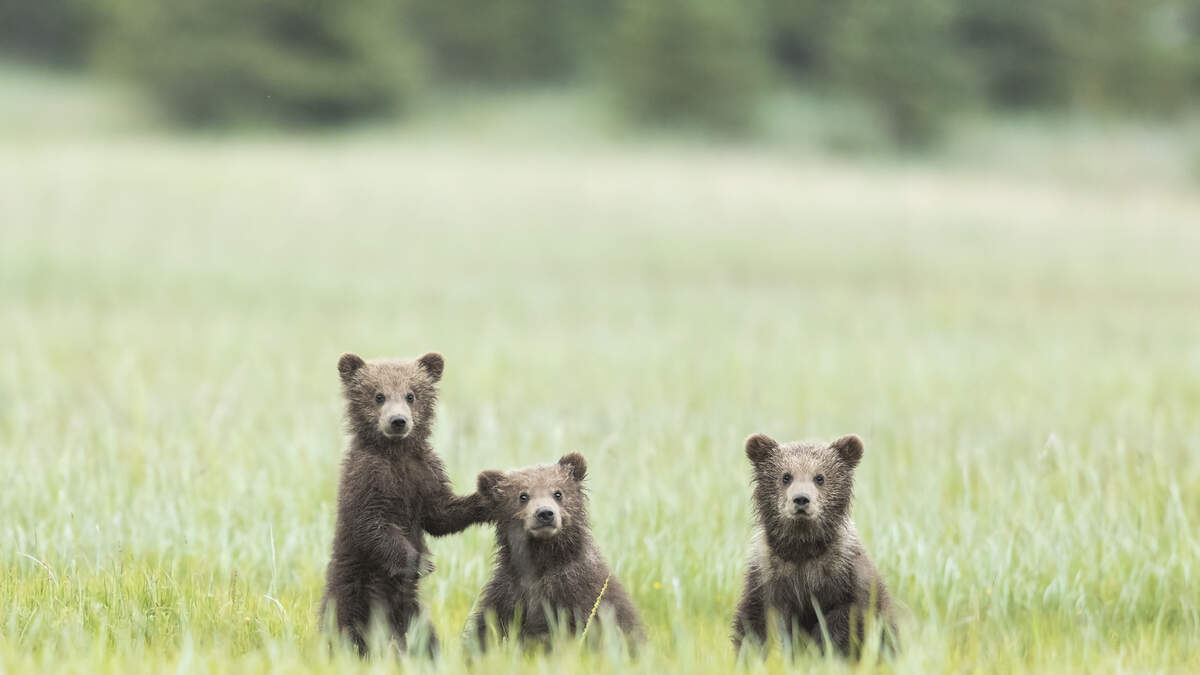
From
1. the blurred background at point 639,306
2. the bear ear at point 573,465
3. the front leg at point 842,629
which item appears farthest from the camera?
the blurred background at point 639,306

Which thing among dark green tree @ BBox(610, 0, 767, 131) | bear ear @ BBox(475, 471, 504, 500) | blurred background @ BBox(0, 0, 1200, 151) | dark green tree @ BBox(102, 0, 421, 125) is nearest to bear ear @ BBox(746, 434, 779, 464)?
bear ear @ BBox(475, 471, 504, 500)

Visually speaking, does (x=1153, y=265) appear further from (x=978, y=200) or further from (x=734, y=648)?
(x=734, y=648)

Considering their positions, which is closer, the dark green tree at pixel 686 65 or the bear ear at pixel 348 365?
the bear ear at pixel 348 365

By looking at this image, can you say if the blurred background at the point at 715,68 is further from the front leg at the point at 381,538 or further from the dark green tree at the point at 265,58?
the front leg at the point at 381,538

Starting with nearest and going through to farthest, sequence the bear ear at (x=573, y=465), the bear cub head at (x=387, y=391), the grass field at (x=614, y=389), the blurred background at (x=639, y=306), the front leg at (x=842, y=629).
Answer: the front leg at (x=842, y=629)
the bear cub head at (x=387, y=391)
the bear ear at (x=573, y=465)
the grass field at (x=614, y=389)
the blurred background at (x=639, y=306)

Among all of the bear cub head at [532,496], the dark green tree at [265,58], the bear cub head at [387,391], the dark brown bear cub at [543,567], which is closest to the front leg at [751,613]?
the dark brown bear cub at [543,567]

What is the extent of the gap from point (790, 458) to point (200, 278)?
14.3m

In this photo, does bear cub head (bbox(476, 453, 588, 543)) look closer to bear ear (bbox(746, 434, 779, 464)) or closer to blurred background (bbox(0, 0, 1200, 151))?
bear ear (bbox(746, 434, 779, 464))

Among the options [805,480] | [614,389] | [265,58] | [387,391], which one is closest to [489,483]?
[387,391]

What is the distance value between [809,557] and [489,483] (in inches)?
44.7

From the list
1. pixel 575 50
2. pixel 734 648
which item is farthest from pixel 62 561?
pixel 575 50

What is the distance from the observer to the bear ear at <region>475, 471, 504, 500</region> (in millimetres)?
4434

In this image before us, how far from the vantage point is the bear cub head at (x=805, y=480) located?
4.46m

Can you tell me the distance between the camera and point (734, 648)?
4.51 meters
